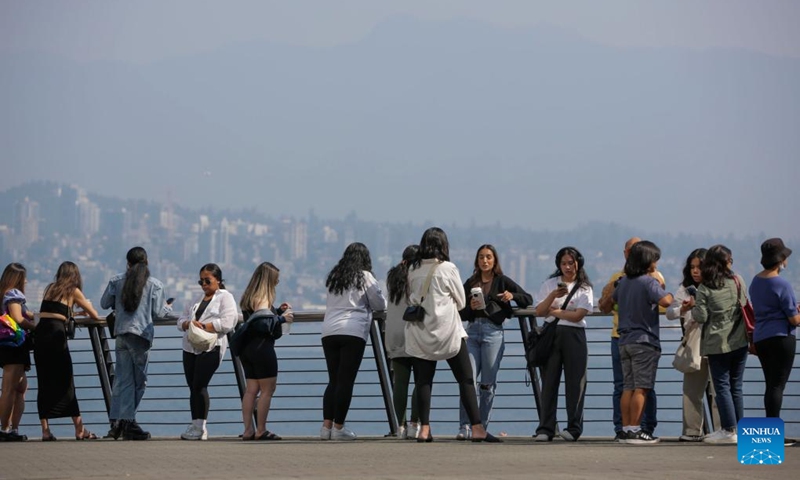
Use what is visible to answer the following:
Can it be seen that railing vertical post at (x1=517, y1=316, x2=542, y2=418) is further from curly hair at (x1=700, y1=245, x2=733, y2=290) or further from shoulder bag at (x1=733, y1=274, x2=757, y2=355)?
shoulder bag at (x1=733, y1=274, x2=757, y2=355)

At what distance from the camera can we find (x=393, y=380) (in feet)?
40.7

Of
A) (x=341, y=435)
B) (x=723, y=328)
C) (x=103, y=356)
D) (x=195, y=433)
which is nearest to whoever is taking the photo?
(x=723, y=328)

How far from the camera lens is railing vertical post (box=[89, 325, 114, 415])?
13578 mm

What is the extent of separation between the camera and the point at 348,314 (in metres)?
12.1

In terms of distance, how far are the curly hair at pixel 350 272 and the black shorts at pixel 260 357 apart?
774 mm

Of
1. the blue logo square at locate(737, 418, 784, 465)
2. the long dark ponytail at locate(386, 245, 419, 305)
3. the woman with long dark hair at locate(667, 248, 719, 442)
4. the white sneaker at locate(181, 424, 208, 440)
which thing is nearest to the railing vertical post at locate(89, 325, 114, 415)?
the white sneaker at locate(181, 424, 208, 440)

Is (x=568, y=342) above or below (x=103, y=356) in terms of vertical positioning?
above

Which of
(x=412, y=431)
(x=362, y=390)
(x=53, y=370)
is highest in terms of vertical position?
(x=53, y=370)

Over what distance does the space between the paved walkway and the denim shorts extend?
1.64 ft

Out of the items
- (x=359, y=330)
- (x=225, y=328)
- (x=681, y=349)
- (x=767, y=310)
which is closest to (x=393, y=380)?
(x=359, y=330)

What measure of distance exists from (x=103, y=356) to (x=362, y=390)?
90601 millimetres

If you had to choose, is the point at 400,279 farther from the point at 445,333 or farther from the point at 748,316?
the point at 748,316

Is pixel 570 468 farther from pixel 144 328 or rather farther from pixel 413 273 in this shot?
pixel 144 328

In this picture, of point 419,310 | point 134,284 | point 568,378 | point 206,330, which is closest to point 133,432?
point 206,330
